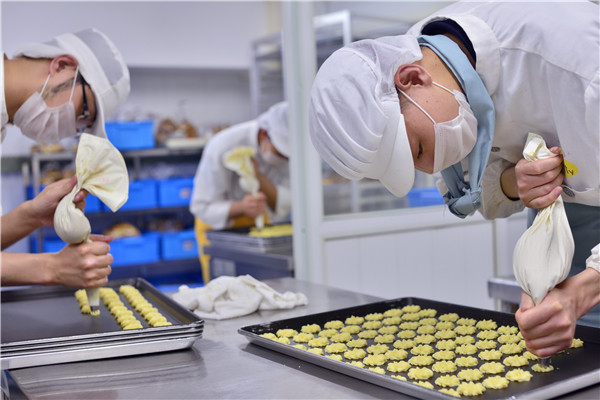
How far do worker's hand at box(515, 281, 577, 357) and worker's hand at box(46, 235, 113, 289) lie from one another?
3.27 feet

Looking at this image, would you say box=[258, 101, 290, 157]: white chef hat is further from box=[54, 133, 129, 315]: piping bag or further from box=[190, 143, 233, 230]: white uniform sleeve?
box=[54, 133, 129, 315]: piping bag

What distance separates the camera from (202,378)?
123cm

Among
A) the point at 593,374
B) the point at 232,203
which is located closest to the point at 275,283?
the point at 593,374

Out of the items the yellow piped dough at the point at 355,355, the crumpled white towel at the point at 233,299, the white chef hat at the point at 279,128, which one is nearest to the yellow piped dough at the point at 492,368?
the yellow piped dough at the point at 355,355

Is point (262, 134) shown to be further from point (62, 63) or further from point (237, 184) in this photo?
point (62, 63)

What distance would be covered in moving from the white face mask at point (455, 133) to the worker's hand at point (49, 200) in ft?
3.03

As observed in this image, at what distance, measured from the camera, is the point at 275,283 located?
2.22 metres

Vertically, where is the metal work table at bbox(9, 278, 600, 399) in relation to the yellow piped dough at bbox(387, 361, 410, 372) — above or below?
below

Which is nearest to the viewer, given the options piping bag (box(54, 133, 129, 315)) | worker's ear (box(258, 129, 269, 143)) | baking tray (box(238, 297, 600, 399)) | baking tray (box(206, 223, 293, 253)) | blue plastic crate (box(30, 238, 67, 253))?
baking tray (box(238, 297, 600, 399))

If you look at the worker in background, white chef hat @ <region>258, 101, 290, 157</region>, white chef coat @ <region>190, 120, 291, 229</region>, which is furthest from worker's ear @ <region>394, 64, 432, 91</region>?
white chef coat @ <region>190, 120, 291, 229</region>

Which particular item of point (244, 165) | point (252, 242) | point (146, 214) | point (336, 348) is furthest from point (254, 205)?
point (146, 214)

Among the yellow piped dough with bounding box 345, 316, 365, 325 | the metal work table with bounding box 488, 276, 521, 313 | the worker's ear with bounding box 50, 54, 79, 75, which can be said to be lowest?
the metal work table with bounding box 488, 276, 521, 313

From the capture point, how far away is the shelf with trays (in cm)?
577

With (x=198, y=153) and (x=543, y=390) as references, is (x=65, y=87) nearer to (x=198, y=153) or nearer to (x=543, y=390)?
(x=543, y=390)
